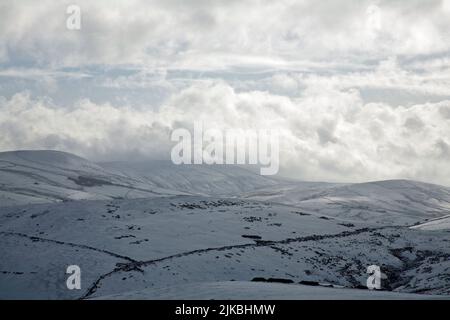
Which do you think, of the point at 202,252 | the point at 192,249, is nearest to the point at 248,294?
the point at 202,252

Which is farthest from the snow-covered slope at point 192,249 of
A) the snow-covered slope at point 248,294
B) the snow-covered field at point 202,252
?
the snow-covered slope at point 248,294

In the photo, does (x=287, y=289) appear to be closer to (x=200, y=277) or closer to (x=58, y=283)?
(x=200, y=277)

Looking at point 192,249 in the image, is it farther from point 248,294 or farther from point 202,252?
point 248,294

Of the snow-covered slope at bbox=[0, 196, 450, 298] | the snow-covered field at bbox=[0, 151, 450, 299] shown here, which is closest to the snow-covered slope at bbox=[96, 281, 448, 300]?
the snow-covered field at bbox=[0, 151, 450, 299]

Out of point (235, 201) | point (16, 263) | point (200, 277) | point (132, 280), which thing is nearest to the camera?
point (132, 280)

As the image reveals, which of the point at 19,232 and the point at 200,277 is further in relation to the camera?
the point at 19,232

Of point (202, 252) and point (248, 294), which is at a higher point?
point (248, 294)

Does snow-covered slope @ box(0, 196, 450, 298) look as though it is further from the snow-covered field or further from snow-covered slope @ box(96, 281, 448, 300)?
snow-covered slope @ box(96, 281, 448, 300)

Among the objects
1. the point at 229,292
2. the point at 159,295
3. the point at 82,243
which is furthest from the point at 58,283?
the point at 229,292

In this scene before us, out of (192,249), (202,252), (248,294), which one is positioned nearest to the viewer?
(248,294)

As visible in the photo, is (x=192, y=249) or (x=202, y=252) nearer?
(x=202, y=252)
